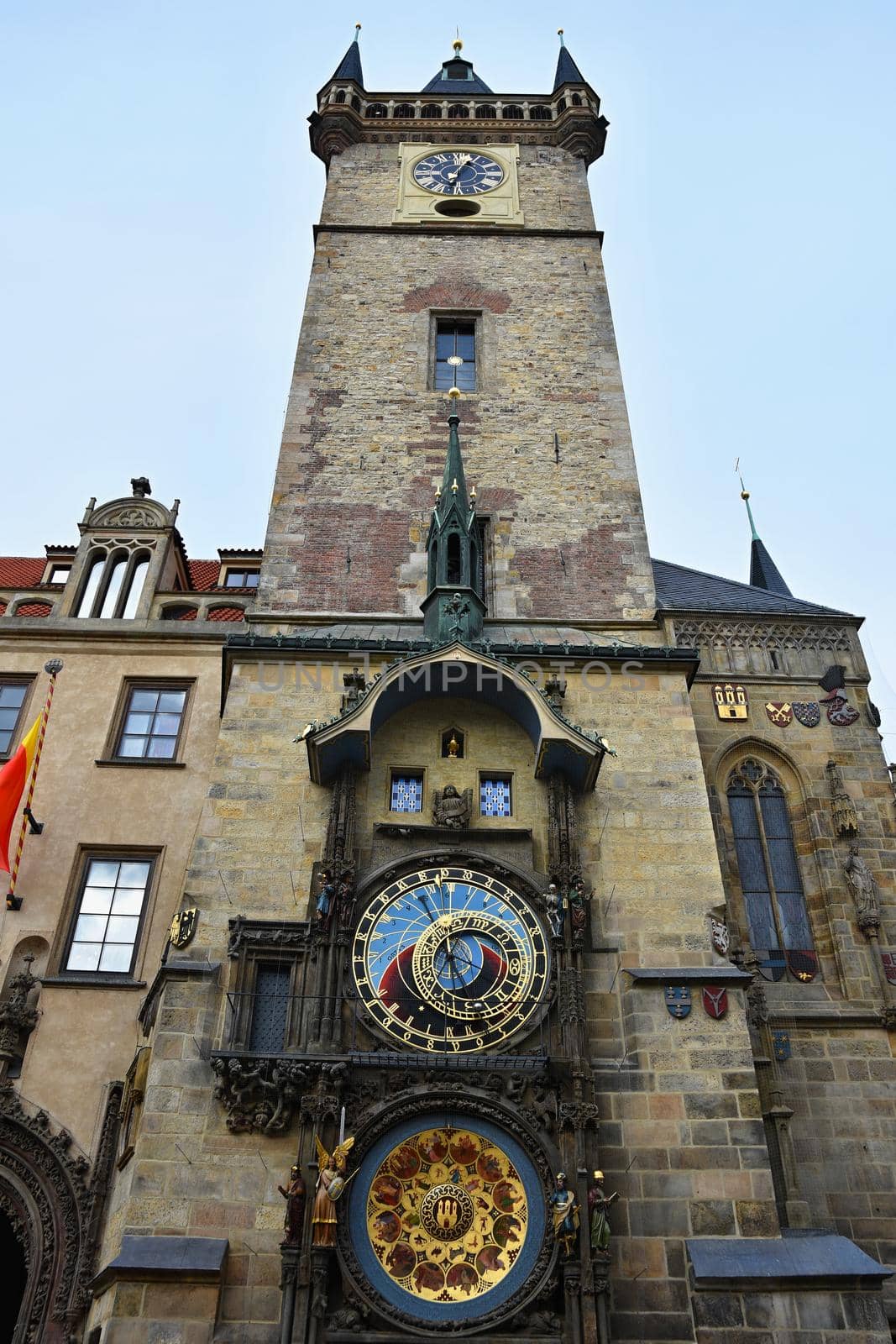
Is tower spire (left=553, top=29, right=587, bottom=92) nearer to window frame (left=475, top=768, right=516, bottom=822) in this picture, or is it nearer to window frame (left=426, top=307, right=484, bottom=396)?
window frame (left=426, top=307, right=484, bottom=396)

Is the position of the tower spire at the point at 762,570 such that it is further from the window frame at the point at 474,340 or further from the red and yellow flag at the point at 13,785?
the red and yellow flag at the point at 13,785

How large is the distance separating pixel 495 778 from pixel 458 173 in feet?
42.9

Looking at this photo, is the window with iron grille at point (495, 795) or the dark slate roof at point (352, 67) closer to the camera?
the window with iron grille at point (495, 795)

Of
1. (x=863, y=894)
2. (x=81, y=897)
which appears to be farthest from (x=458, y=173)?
(x=863, y=894)

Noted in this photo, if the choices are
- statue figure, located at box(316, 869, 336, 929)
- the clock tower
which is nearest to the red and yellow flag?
the clock tower

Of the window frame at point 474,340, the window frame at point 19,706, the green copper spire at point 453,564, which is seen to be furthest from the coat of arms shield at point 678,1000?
the window frame at point 474,340

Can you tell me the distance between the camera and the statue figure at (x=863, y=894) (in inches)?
469

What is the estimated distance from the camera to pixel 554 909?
1018cm

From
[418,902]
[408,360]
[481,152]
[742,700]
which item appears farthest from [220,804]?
[481,152]

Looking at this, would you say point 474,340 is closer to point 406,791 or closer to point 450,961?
point 406,791

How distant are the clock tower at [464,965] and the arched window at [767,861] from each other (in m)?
0.05

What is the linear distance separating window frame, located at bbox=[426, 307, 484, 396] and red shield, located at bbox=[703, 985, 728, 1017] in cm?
934

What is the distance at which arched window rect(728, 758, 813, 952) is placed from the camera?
1221 cm

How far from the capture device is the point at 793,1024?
11375mm
